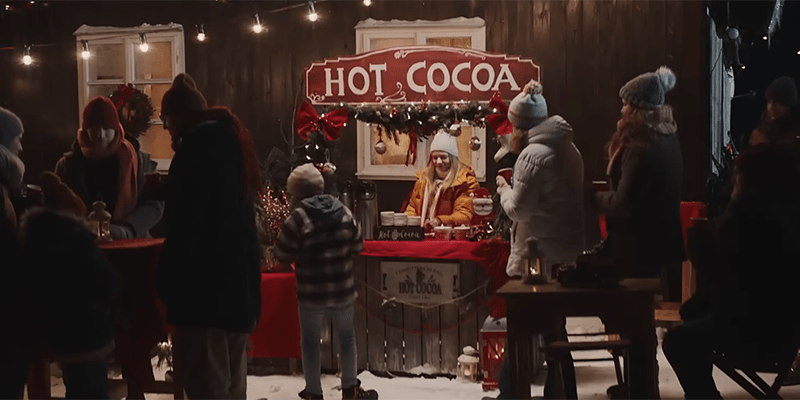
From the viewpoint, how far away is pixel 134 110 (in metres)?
7.94

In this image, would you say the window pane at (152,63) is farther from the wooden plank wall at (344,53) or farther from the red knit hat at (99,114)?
the red knit hat at (99,114)

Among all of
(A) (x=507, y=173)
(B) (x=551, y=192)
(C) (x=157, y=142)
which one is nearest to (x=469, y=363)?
(A) (x=507, y=173)

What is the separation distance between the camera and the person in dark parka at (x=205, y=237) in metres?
3.89

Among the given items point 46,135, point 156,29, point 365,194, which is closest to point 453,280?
point 365,194

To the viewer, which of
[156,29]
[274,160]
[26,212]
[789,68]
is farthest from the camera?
[156,29]

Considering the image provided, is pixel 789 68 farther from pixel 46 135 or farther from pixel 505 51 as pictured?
pixel 46 135

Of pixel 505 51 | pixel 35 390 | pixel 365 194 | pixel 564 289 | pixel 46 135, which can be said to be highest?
pixel 505 51

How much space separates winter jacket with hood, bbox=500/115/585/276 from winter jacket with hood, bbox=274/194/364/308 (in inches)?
45.2

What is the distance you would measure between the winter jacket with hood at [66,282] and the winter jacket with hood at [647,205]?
248 cm

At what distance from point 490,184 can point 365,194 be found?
1.86 meters

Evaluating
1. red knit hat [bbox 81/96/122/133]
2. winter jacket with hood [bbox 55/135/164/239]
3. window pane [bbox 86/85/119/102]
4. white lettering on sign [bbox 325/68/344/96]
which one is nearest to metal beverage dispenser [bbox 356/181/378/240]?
white lettering on sign [bbox 325/68/344/96]

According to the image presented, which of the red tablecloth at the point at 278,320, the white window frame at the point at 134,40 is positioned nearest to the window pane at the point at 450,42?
the white window frame at the point at 134,40

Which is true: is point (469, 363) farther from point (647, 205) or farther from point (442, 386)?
point (647, 205)

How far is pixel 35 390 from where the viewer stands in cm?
414
